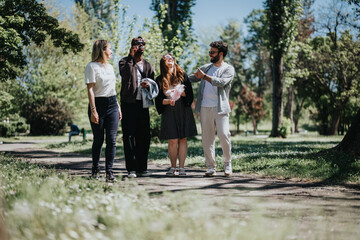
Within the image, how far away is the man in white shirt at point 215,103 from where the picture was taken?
20.5ft

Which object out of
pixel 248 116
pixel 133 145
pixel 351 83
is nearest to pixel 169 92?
pixel 133 145

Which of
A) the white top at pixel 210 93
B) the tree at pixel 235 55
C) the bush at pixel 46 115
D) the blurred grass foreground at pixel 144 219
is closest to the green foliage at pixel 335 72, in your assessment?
the tree at pixel 235 55

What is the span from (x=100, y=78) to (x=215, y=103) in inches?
85.0

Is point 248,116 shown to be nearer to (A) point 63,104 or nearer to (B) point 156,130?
(A) point 63,104

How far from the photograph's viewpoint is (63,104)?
31.5 meters

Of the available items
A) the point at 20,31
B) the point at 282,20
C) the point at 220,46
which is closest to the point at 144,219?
the point at 220,46

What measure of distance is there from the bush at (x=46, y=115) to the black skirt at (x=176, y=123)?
26827 millimetres

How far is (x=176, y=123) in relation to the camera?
6.38 meters

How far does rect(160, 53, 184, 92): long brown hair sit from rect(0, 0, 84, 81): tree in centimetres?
484

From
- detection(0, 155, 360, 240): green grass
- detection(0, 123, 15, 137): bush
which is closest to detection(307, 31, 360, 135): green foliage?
detection(0, 123, 15, 137): bush

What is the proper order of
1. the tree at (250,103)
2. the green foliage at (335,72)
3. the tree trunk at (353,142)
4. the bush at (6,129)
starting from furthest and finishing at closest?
the tree at (250,103) < the green foliage at (335,72) < the bush at (6,129) < the tree trunk at (353,142)

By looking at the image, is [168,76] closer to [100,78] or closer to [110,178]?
[100,78]

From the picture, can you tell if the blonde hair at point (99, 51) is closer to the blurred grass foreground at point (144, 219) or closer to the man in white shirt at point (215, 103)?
the man in white shirt at point (215, 103)

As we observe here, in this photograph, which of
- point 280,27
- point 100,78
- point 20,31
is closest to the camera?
point 100,78
